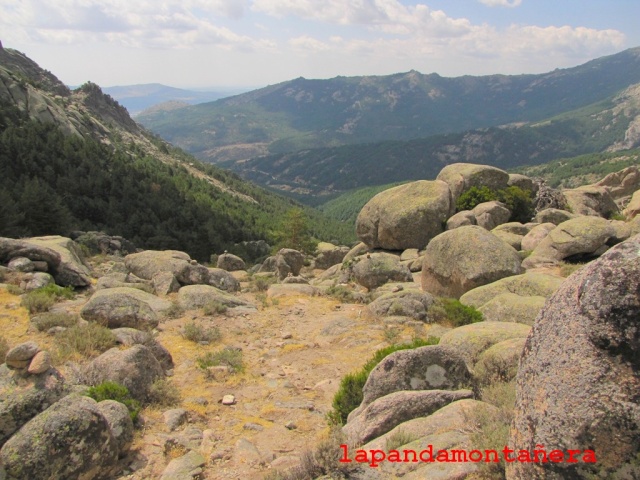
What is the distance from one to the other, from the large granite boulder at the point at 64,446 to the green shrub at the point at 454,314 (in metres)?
11.0

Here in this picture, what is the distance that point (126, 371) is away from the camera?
923 cm

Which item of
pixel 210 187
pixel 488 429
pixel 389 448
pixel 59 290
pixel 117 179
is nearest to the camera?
pixel 488 429

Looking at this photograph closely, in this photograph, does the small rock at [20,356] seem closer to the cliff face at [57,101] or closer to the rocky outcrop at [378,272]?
the rocky outcrop at [378,272]

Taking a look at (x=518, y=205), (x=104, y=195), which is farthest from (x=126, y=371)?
(x=104, y=195)

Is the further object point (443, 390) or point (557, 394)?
point (443, 390)

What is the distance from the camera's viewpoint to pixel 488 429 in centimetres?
537

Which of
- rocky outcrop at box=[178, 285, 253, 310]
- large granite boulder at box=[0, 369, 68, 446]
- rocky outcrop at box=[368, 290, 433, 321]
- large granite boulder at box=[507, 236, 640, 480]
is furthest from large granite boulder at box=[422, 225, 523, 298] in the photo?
large granite boulder at box=[0, 369, 68, 446]

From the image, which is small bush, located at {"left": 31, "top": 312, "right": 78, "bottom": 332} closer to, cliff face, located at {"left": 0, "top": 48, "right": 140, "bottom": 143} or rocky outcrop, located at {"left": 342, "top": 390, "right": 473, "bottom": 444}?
rocky outcrop, located at {"left": 342, "top": 390, "right": 473, "bottom": 444}

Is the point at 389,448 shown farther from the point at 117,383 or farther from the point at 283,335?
the point at 283,335

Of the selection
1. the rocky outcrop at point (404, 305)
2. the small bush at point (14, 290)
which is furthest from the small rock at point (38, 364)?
the rocky outcrop at point (404, 305)

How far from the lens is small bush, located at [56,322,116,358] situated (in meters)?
10.9

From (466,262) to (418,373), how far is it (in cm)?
1157

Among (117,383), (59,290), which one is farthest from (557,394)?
(59,290)

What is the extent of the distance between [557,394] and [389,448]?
2466mm
